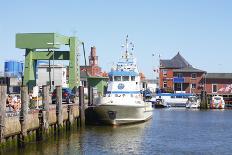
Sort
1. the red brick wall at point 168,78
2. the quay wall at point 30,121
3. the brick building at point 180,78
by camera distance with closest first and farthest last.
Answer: the quay wall at point 30,121 < the brick building at point 180,78 < the red brick wall at point 168,78

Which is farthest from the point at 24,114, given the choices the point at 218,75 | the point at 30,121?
the point at 218,75

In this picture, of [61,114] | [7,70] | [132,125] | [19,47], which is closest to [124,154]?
[61,114]

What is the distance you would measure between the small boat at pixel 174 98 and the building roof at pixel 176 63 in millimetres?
13662

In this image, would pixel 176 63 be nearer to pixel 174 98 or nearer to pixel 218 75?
pixel 218 75

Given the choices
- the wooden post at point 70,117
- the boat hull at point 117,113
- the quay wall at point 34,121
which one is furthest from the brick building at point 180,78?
the wooden post at point 70,117

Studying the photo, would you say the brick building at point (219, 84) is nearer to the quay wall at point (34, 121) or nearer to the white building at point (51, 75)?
the white building at point (51, 75)

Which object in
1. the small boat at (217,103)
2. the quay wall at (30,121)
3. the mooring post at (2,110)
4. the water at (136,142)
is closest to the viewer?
the mooring post at (2,110)

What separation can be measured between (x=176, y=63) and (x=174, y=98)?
55.3 ft

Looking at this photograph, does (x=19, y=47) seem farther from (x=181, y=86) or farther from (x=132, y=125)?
(x=181, y=86)

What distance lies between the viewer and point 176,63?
10912 centimetres

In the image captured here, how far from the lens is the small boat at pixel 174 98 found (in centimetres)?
9300

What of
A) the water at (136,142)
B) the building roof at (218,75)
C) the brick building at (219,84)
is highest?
the building roof at (218,75)

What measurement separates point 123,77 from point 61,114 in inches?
493

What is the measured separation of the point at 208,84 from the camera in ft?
331
